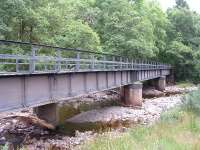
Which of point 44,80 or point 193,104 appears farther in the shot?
point 193,104

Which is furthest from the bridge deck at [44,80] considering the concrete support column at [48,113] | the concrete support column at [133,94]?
the concrete support column at [133,94]

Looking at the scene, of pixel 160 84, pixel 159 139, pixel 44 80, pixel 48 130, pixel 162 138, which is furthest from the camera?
pixel 160 84

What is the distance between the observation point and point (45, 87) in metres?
18.2

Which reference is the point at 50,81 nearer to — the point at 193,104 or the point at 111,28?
the point at 193,104

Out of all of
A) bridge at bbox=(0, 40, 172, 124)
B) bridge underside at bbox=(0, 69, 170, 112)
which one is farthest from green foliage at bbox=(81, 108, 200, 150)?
bridge at bbox=(0, 40, 172, 124)

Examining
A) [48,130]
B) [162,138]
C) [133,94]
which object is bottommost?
[48,130]

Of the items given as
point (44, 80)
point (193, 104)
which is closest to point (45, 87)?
point (44, 80)

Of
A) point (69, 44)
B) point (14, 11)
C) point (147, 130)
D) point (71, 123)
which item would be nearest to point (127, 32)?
point (69, 44)

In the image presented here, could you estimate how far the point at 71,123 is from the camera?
2572 centimetres

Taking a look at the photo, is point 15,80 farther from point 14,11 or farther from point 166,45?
point 166,45

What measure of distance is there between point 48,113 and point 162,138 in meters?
11.6

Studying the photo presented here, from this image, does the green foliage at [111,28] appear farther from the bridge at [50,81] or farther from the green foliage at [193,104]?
the green foliage at [193,104]

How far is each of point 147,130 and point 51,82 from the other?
5664mm

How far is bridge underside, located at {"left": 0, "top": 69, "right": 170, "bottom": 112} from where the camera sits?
1520cm
